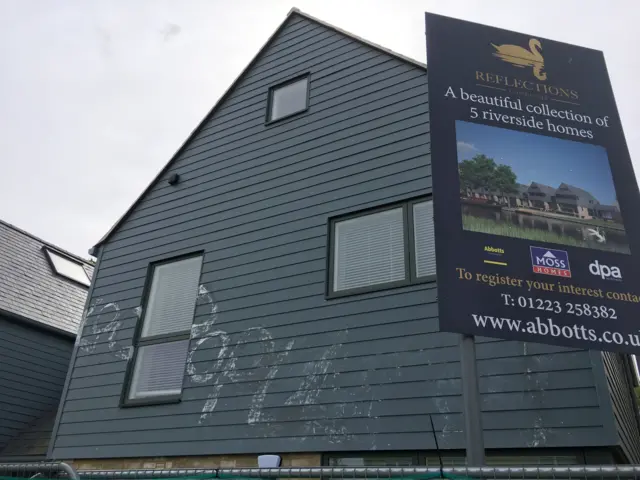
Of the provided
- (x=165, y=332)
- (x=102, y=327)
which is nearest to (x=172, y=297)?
(x=165, y=332)

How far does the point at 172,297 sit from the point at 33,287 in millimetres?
7460

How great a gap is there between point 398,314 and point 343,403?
3.70 ft

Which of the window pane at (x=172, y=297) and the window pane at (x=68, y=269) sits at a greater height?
the window pane at (x=68, y=269)

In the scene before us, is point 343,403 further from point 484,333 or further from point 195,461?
point 484,333

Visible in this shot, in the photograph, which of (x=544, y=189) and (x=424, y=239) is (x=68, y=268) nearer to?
(x=424, y=239)

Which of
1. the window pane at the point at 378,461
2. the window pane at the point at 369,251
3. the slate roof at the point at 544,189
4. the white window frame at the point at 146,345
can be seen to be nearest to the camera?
the slate roof at the point at 544,189

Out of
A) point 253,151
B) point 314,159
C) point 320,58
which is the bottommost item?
point 314,159

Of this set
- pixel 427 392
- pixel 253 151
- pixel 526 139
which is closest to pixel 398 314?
Result: pixel 427 392

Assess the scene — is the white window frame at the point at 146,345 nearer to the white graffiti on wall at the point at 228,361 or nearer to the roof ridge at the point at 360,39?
the white graffiti on wall at the point at 228,361

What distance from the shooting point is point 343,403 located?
627 centimetres

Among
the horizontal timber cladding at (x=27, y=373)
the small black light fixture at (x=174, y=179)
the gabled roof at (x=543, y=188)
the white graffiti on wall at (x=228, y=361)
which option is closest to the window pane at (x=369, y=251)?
the white graffiti on wall at (x=228, y=361)

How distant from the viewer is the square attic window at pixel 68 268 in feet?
51.5

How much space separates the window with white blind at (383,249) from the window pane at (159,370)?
2.43 meters

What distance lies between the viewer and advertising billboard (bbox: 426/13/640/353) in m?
3.60
